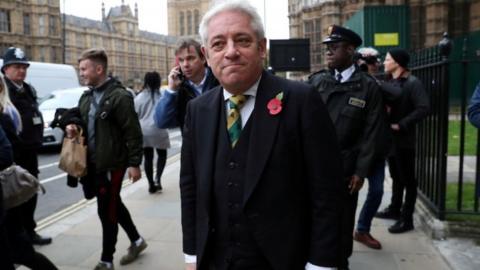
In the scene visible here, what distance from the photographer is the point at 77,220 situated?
19.9 ft

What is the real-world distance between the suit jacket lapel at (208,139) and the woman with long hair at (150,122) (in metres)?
5.45

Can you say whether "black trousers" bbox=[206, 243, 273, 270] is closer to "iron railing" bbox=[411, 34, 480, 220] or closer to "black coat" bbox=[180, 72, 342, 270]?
"black coat" bbox=[180, 72, 342, 270]

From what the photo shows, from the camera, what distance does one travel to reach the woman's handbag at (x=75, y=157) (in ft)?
13.3

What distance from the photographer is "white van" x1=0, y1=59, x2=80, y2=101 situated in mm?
17531

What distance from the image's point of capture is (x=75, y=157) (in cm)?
404

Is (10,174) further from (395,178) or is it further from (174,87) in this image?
(395,178)

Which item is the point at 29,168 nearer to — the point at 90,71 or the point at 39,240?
the point at 39,240

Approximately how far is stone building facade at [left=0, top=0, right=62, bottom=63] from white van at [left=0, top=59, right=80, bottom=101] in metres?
43.7

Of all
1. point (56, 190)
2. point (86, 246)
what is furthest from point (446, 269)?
point (56, 190)

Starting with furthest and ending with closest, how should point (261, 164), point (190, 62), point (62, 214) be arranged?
point (62, 214)
point (190, 62)
point (261, 164)

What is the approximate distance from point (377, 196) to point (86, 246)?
3187mm

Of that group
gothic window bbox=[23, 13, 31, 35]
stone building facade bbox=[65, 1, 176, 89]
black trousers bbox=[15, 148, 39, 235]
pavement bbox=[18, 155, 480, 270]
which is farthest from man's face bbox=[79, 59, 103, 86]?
stone building facade bbox=[65, 1, 176, 89]

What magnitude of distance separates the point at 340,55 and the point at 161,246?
2794 mm

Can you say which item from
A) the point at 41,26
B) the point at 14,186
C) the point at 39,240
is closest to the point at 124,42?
the point at 41,26
